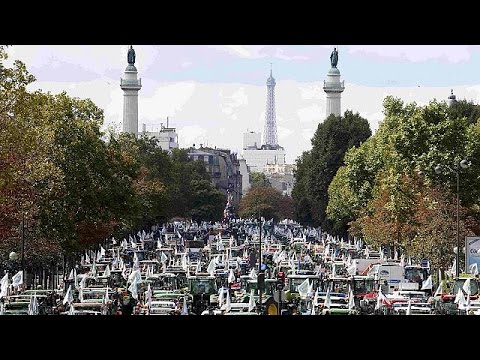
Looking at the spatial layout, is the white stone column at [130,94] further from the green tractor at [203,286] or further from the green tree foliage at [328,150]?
the green tractor at [203,286]

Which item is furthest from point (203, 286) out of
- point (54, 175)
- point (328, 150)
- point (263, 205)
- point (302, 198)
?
point (263, 205)

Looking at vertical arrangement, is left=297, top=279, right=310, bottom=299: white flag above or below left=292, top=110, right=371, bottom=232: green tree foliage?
below

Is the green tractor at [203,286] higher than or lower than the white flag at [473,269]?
lower

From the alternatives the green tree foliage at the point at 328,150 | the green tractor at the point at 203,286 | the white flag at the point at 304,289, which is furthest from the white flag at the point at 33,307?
the green tree foliage at the point at 328,150

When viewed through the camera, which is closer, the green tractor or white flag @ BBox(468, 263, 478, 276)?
the green tractor

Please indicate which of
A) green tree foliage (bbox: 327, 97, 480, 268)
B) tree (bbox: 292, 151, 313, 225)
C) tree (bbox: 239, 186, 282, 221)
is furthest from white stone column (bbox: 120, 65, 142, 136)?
green tree foliage (bbox: 327, 97, 480, 268)

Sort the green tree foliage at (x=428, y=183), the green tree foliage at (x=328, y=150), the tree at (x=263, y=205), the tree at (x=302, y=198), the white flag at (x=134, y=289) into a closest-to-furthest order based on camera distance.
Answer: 1. the white flag at (x=134, y=289)
2. the green tree foliage at (x=428, y=183)
3. the green tree foliage at (x=328, y=150)
4. the tree at (x=302, y=198)
5. the tree at (x=263, y=205)

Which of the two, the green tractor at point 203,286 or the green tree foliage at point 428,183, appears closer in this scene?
the green tractor at point 203,286

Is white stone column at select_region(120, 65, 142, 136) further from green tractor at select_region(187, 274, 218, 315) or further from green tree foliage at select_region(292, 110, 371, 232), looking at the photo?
green tractor at select_region(187, 274, 218, 315)

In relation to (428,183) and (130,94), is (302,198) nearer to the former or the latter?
(130,94)

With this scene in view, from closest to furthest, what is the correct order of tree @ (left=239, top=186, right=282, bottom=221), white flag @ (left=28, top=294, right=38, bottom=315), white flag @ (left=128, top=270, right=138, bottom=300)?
1. white flag @ (left=28, top=294, right=38, bottom=315)
2. white flag @ (left=128, top=270, right=138, bottom=300)
3. tree @ (left=239, top=186, right=282, bottom=221)
